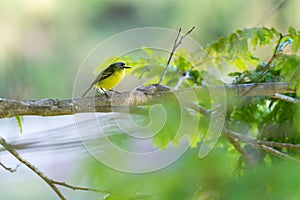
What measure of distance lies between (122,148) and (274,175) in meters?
0.19

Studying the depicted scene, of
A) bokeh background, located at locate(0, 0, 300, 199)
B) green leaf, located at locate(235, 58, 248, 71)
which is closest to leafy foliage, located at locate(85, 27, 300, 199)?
green leaf, located at locate(235, 58, 248, 71)

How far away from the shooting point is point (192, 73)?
3.16 feet

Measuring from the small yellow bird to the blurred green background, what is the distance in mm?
1603

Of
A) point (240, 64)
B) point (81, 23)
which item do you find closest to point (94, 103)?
point (240, 64)

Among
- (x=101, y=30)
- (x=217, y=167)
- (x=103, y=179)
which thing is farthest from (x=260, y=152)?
(x=101, y=30)

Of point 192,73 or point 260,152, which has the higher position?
point 192,73

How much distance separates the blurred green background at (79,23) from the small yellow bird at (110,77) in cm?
160

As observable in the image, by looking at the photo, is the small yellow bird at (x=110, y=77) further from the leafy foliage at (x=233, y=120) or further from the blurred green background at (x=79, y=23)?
the blurred green background at (x=79, y=23)

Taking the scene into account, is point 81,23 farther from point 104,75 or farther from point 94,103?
point 94,103

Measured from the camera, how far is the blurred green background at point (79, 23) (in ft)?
8.89

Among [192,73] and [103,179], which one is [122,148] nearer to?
[103,179]

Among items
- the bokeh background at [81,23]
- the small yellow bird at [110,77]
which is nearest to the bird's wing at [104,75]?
the small yellow bird at [110,77]

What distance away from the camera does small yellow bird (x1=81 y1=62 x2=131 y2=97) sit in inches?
35.1

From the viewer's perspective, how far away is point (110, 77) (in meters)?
0.90
